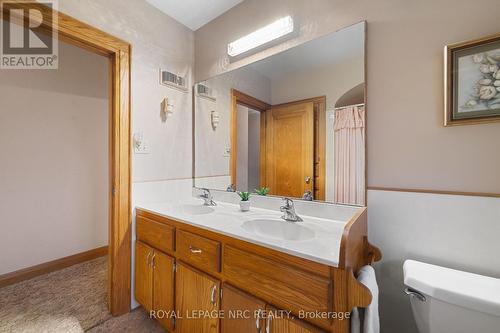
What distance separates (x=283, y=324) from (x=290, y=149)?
3.30 feet

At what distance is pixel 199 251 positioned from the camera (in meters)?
1.17

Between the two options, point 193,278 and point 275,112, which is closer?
point 193,278

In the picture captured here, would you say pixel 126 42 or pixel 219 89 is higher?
pixel 126 42

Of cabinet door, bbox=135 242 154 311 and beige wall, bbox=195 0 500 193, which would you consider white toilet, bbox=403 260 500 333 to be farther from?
cabinet door, bbox=135 242 154 311

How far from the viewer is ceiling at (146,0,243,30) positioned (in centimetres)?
174

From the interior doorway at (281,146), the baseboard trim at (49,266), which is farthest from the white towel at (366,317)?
the baseboard trim at (49,266)

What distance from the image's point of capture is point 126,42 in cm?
161

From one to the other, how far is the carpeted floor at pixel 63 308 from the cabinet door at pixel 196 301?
42 centimetres

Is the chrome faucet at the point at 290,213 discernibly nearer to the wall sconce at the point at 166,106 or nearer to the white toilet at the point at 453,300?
the white toilet at the point at 453,300

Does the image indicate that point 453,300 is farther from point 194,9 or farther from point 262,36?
point 194,9

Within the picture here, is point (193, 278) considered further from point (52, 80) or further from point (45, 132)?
point (52, 80)

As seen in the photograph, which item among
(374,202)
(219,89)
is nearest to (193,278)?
(374,202)

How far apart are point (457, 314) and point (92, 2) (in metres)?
2.49

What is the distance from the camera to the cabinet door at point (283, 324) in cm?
80
